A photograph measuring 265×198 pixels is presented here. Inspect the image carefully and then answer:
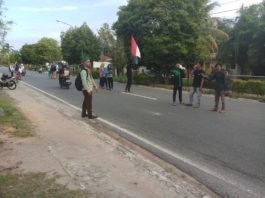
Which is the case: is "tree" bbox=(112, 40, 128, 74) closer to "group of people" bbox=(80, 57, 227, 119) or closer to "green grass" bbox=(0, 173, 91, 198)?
"group of people" bbox=(80, 57, 227, 119)

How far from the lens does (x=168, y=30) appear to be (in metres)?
34.3

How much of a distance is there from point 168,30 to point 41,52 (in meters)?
102

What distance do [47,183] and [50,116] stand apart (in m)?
7.57

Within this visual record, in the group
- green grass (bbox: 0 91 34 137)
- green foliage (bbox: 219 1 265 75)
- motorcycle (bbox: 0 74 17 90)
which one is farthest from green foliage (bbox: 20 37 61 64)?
green grass (bbox: 0 91 34 137)

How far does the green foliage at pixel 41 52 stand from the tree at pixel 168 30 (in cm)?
9311

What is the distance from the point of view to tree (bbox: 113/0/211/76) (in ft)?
112

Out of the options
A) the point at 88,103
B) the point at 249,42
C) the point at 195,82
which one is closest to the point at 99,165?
the point at 88,103

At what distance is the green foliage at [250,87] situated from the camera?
79.9ft

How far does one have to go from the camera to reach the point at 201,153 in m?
8.76

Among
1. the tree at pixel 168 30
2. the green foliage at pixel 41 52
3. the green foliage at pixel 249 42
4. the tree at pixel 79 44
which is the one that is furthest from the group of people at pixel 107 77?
the green foliage at pixel 41 52

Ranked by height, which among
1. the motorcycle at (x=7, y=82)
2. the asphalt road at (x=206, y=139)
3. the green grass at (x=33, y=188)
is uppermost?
the motorcycle at (x=7, y=82)

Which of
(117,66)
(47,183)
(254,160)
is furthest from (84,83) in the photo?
(117,66)

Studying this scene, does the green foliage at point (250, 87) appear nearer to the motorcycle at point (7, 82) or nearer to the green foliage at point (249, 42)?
the motorcycle at point (7, 82)

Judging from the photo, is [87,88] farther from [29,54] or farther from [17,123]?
[29,54]
